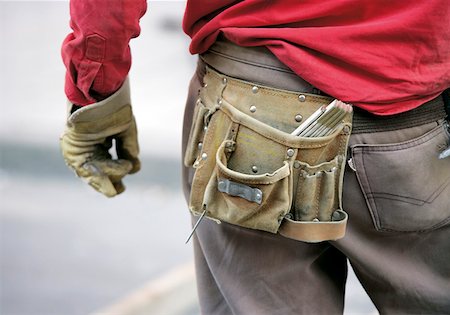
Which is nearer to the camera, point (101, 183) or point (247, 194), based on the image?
point (247, 194)

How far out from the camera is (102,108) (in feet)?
5.28

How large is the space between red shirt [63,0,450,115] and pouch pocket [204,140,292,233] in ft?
0.60

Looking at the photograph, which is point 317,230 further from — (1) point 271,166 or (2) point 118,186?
(2) point 118,186

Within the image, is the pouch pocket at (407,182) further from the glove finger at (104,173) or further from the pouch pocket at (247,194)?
the glove finger at (104,173)

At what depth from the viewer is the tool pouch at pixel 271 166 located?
4.46 feet

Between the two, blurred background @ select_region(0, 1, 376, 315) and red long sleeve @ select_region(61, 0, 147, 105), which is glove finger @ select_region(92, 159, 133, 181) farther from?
blurred background @ select_region(0, 1, 376, 315)

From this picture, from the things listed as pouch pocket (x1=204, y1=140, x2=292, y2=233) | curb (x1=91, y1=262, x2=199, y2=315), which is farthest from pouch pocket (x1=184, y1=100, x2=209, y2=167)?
curb (x1=91, y1=262, x2=199, y2=315)

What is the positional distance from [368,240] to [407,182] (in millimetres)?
144

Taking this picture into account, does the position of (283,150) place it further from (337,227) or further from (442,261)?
(442,261)

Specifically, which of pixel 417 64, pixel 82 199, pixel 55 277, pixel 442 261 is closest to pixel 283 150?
pixel 417 64

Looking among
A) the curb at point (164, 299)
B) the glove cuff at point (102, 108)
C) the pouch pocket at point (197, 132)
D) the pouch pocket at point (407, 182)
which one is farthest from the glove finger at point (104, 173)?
the curb at point (164, 299)

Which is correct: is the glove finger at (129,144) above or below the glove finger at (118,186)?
above

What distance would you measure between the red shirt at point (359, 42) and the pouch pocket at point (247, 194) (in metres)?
Result: 0.18

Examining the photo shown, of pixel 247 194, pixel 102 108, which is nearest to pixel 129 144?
pixel 102 108
